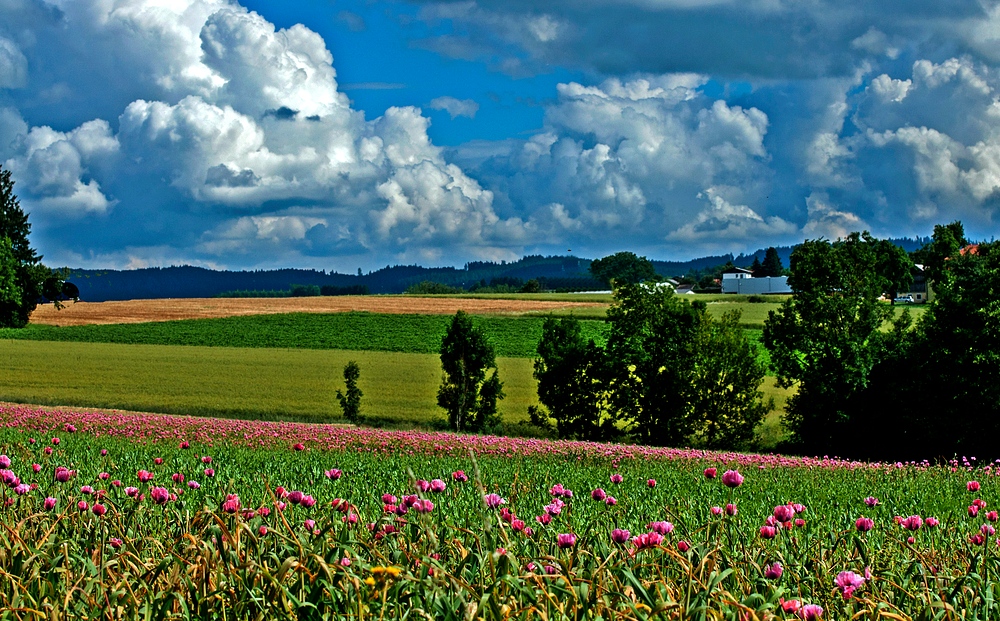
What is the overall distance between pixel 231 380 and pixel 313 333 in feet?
86.1

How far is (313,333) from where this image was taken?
243 ft

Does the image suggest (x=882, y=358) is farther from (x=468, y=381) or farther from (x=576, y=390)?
(x=468, y=381)

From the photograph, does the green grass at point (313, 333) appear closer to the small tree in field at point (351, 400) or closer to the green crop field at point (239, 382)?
the green crop field at point (239, 382)

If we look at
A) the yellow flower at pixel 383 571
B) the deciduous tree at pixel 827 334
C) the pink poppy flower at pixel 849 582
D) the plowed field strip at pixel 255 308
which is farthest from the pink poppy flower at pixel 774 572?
the plowed field strip at pixel 255 308

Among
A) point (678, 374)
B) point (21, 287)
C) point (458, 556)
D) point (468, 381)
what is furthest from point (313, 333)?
point (458, 556)

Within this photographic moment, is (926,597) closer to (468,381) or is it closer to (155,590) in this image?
(155,590)

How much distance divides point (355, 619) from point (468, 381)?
33.1m

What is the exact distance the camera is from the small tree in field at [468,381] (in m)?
35.8

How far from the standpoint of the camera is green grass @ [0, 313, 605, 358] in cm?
6775

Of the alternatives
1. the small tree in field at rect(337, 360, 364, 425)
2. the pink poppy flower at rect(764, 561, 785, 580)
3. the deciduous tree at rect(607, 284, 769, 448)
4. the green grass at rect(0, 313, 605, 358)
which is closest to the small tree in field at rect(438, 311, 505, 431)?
the small tree in field at rect(337, 360, 364, 425)

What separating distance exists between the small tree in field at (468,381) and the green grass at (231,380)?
1457 millimetres

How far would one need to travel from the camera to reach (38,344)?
66188mm

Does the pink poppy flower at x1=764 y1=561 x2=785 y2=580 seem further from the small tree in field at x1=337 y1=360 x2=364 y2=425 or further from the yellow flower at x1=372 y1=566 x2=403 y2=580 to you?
the small tree in field at x1=337 y1=360 x2=364 y2=425

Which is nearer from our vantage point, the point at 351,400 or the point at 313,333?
the point at 351,400
